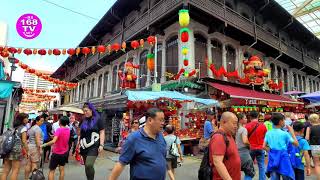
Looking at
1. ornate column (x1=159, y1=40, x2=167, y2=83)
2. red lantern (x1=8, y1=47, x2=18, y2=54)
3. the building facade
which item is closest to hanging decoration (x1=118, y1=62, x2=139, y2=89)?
the building facade

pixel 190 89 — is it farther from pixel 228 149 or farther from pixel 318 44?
pixel 318 44

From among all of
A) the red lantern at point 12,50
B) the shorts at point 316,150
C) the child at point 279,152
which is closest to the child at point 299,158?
the child at point 279,152

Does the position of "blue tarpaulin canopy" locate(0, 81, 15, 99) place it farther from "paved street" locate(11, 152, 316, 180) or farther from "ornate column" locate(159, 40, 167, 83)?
"ornate column" locate(159, 40, 167, 83)

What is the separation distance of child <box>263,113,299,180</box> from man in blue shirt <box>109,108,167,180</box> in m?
2.87

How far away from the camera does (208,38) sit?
14594 millimetres

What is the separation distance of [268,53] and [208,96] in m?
8.90

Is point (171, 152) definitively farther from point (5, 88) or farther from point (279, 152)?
point (5, 88)

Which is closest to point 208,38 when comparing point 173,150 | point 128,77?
point 128,77

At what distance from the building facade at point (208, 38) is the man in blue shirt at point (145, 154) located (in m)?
9.99

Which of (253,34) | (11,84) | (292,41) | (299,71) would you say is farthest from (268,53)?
(11,84)

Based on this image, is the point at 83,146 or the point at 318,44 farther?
the point at 318,44

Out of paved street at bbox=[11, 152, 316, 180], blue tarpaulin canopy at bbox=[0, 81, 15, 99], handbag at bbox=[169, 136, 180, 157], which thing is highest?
blue tarpaulin canopy at bbox=[0, 81, 15, 99]

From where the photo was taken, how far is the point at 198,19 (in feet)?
45.2

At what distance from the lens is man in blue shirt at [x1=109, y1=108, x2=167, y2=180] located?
2650mm
